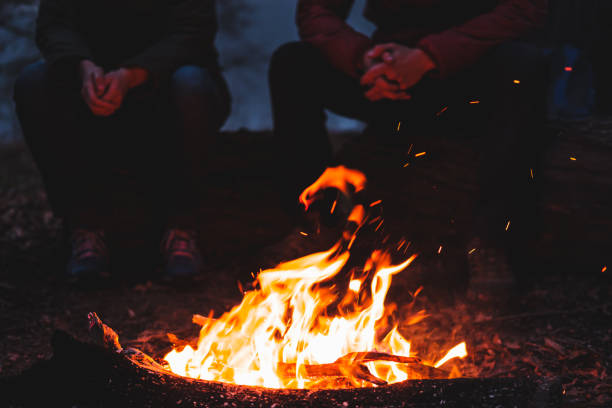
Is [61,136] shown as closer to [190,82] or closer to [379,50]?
[190,82]

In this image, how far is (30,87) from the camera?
2.65 meters

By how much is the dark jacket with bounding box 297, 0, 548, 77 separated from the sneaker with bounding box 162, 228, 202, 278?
117cm

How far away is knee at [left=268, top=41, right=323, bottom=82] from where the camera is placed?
264 cm

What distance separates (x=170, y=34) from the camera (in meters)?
2.88

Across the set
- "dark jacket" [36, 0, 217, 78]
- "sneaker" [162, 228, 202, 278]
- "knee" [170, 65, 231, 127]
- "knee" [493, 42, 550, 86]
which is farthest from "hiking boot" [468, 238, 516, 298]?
"dark jacket" [36, 0, 217, 78]

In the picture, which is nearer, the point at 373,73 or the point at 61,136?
the point at 373,73

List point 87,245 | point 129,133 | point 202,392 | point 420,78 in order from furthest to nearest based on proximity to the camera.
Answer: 1. point 129,133
2. point 87,245
3. point 420,78
4. point 202,392

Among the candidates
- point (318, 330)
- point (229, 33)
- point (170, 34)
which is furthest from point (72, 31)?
point (229, 33)

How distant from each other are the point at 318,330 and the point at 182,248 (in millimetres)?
1229

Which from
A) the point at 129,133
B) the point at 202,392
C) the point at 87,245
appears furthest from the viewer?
the point at 129,133

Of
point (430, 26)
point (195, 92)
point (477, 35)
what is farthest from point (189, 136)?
point (477, 35)

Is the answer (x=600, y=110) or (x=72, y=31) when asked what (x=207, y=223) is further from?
(x=600, y=110)

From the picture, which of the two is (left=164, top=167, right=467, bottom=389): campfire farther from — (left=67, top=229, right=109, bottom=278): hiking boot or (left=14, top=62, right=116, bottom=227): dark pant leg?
(left=14, top=62, right=116, bottom=227): dark pant leg

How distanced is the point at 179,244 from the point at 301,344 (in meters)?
1.28
